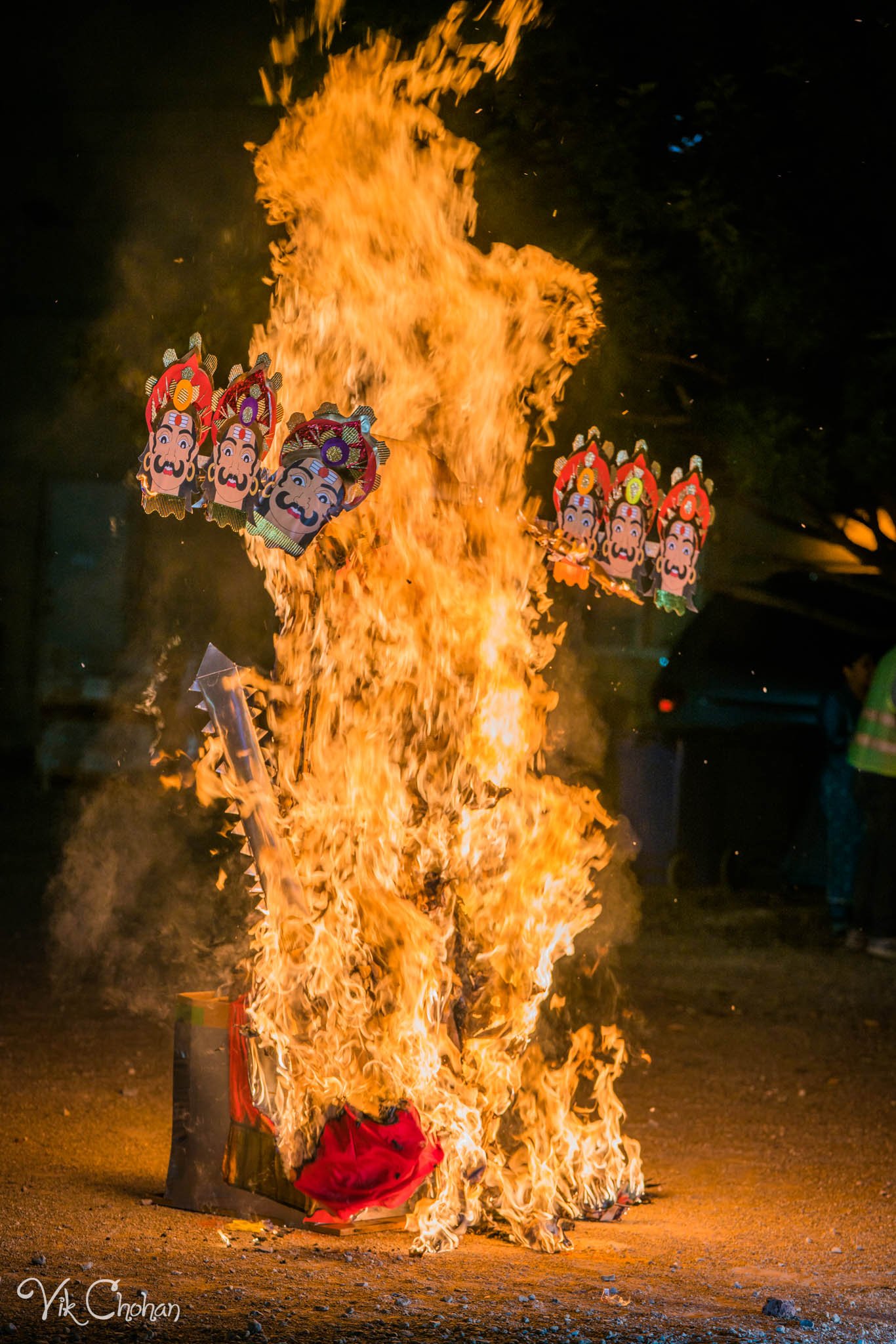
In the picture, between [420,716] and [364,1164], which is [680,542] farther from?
[364,1164]

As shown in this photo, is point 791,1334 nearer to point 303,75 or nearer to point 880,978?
point 880,978

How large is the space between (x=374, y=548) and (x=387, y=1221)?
6.79 feet

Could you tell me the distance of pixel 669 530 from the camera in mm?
6387

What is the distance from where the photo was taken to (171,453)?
16.0 feet

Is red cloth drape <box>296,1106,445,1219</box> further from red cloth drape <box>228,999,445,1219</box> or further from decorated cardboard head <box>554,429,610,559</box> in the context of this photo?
decorated cardboard head <box>554,429,610,559</box>

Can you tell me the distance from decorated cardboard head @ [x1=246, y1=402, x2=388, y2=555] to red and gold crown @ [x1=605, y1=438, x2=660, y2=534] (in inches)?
62.3

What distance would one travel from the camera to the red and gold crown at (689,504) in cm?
639

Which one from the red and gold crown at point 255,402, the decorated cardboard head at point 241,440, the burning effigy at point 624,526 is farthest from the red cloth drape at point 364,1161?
the burning effigy at point 624,526

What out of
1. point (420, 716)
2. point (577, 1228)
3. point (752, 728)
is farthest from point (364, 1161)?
point (752, 728)

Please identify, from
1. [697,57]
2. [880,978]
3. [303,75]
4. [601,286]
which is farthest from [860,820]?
[303,75]

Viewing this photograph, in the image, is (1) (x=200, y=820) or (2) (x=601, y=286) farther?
(1) (x=200, y=820)

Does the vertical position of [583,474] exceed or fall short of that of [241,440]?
it exceeds it

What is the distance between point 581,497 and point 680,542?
0.59m

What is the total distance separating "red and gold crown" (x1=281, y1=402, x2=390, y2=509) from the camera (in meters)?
4.77
